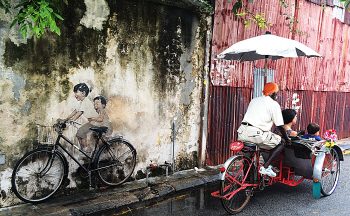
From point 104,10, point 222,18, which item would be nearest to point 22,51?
point 104,10

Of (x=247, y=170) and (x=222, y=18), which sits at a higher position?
(x=222, y=18)

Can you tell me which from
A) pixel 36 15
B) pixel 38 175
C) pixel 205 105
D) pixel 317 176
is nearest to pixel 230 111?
pixel 205 105

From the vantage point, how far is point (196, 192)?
18.6 feet

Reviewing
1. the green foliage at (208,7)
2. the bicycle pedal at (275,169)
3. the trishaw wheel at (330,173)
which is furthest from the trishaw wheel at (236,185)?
the green foliage at (208,7)

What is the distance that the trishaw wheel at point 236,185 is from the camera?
4500 millimetres

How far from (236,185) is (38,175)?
3217mm

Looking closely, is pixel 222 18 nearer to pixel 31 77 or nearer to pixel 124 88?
pixel 124 88

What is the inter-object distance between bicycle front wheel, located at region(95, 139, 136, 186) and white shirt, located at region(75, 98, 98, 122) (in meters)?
0.61

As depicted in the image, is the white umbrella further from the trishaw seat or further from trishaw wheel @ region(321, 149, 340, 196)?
trishaw wheel @ region(321, 149, 340, 196)

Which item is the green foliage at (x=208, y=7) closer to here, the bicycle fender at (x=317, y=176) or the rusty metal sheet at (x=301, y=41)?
the rusty metal sheet at (x=301, y=41)

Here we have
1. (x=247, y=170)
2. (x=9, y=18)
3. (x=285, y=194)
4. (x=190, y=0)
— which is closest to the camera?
(x=9, y=18)

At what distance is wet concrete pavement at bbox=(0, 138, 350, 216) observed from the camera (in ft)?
14.6

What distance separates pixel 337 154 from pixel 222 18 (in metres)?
3.90

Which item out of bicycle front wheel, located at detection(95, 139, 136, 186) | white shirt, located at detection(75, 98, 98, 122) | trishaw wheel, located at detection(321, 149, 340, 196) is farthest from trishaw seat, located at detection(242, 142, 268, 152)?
white shirt, located at detection(75, 98, 98, 122)
